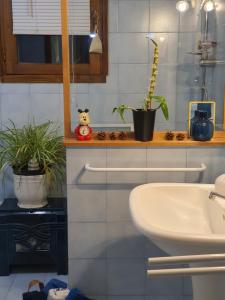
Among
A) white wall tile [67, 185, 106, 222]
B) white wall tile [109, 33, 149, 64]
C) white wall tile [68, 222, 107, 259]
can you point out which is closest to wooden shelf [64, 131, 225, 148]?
white wall tile [67, 185, 106, 222]

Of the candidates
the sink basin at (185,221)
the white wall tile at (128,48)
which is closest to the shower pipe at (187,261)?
the sink basin at (185,221)

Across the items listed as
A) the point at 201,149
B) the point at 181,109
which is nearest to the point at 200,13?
the point at 181,109

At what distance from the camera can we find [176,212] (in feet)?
5.05

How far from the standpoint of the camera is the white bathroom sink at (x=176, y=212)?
45.8 inches

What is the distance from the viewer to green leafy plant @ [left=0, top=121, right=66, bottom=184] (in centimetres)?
232

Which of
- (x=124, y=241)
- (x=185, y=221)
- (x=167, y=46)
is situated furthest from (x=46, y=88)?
(x=185, y=221)

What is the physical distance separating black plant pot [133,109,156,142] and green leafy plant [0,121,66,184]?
29.5 inches

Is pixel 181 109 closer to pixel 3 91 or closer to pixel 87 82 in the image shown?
pixel 87 82

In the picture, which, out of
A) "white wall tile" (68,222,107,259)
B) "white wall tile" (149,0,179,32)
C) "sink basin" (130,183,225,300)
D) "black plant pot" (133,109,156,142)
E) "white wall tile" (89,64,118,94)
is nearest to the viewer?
"sink basin" (130,183,225,300)

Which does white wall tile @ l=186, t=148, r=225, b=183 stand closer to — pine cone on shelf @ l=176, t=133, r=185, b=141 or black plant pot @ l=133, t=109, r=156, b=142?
pine cone on shelf @ l=176, t=133, r=185, b=141

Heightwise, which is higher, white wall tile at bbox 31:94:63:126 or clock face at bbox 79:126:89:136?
white wall tile at bbox 31:94:63:126

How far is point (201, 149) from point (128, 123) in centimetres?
40

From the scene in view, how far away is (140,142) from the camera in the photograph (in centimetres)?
179

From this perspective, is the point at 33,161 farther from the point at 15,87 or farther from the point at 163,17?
the point at 163,17
